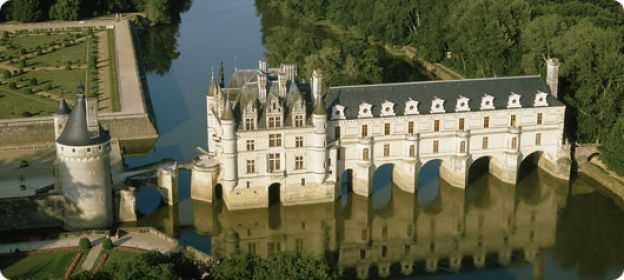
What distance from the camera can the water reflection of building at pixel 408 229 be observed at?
48.6 metres

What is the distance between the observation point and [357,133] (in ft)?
177

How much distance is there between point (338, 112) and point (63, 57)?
151ft

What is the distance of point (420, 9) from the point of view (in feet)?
308

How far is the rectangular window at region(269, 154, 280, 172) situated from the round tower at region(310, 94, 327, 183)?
1.99 m

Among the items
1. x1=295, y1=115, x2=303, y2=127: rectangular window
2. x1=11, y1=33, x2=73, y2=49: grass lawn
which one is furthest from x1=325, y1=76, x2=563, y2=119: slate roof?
x1=11, y1=33, x2=73, y2=49: grass lawn

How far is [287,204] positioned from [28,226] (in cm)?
1474

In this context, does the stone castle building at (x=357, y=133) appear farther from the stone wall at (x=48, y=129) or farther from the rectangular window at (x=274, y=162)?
the stone wall at (x=48, y=129)

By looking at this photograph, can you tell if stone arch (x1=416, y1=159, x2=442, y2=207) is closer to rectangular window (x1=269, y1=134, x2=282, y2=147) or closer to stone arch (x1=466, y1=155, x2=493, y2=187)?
stone arch (x1=466, y1=155, x2=493, y2=187)

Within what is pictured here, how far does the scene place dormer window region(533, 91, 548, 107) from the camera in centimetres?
5616

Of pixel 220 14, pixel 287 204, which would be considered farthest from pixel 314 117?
pixel 220 14

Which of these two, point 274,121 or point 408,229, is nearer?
point 274,121

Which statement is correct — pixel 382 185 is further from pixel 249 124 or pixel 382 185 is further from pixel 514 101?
pixel 249 124

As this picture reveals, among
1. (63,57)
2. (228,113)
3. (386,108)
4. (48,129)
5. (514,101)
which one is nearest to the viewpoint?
(228,113)

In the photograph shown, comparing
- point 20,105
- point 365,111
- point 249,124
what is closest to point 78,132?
point 249,124
